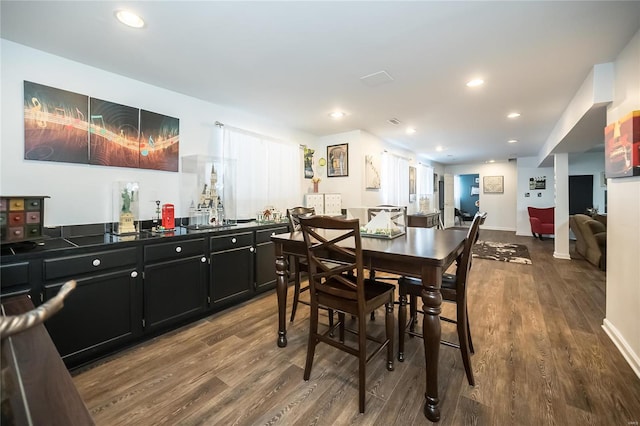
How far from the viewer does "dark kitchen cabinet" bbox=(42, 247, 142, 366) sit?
73.1 inches

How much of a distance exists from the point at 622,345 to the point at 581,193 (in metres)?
7.28

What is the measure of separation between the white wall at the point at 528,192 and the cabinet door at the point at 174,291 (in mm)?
8879

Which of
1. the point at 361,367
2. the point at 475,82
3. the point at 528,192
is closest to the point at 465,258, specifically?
the point at 361,367

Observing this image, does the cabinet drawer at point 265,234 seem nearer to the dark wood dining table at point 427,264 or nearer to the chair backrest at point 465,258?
the dark wood dining table at point 427,264

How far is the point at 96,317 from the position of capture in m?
2.02

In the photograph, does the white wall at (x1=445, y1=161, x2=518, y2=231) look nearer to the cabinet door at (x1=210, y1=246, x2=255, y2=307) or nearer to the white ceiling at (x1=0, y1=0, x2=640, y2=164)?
the white ceiling at (x1=0, y1=0, x2=640, y2=164)

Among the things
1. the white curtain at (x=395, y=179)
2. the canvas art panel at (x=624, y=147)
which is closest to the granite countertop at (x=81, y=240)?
the canvas art panel at (x=624, y=147)

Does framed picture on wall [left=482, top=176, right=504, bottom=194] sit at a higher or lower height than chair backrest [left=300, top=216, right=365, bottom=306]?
higher

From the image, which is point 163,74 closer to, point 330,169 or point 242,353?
point 242,353

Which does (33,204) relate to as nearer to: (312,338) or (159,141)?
(159,141)

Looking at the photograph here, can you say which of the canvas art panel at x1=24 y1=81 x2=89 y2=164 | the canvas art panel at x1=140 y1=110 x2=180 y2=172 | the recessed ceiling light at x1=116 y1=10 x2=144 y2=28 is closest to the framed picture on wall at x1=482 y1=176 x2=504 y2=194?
the canvas art panel at x1=140 y1=110 x2=180 y2=172

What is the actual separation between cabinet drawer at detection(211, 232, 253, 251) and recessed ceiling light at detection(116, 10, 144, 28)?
5.92 ft

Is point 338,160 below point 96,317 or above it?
above

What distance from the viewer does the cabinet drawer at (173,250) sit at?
2316 mm
